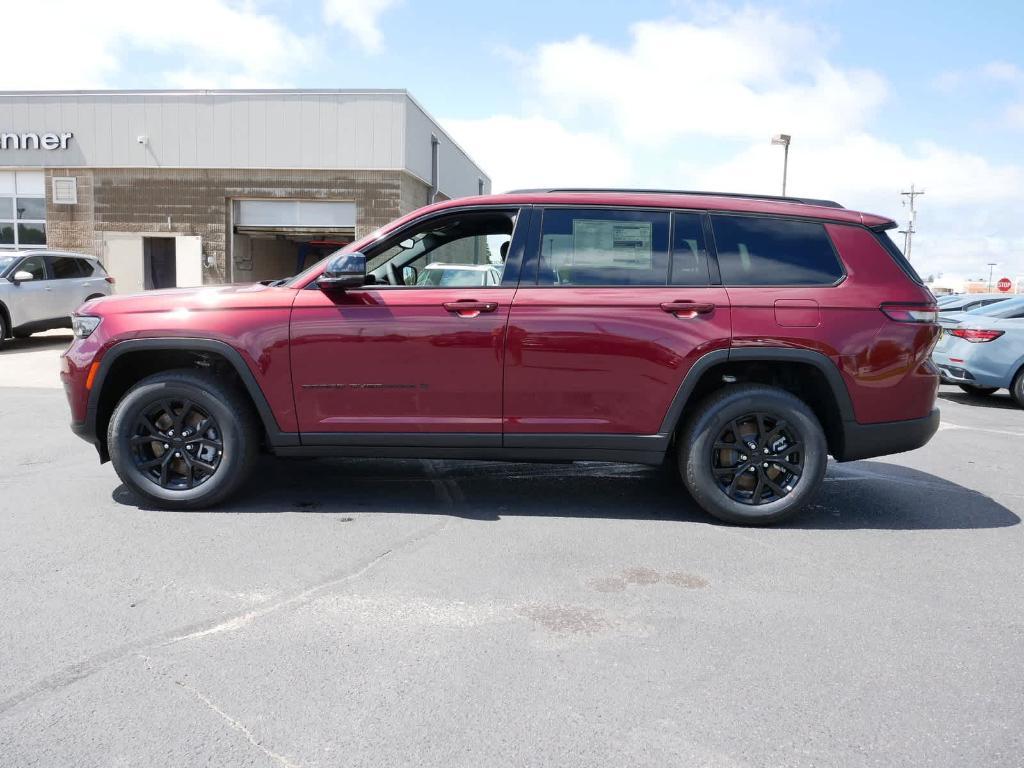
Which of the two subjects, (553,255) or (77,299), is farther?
(77,299)

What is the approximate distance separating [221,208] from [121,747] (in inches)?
951

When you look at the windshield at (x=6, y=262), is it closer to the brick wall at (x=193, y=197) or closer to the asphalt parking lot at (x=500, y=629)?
the asphalt parking lot at (x=500, y=629)

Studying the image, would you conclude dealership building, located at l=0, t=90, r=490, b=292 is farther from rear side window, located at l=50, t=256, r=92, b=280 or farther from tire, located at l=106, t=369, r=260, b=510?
tire, located at l=106, t=369, r=260, b=510

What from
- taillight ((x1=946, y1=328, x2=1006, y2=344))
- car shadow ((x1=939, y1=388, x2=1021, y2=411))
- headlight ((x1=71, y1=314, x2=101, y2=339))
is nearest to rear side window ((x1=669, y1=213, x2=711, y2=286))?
headlight ((x1=71, y1=314, x2=101, y2=339))

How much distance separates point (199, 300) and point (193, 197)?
2178 centimetres

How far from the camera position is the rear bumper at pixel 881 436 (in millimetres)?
4555

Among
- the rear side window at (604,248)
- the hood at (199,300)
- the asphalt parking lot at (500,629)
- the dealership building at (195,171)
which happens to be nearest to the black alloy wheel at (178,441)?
the asphalt parking lot at (500,629)

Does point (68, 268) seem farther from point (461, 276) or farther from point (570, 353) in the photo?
point (570, 353)

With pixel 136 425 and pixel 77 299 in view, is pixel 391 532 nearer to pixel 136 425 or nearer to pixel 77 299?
pixel 136 425

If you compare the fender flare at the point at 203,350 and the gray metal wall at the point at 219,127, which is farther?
the gray metal wall at the point at 219,127

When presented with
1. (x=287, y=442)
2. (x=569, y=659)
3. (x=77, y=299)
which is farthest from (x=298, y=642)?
(x=77, y=299)

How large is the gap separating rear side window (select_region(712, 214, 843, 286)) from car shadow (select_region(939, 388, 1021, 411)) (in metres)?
7.39

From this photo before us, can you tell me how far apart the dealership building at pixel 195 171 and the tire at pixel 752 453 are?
20.7 m

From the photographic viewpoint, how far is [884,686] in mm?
2791
